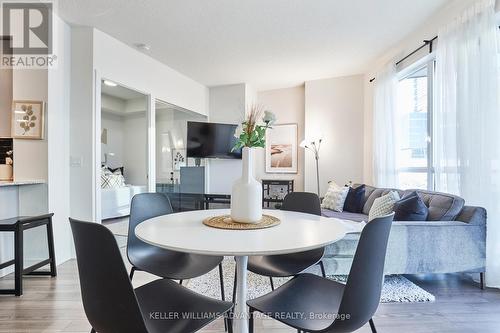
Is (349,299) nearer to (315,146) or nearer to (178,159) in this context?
(315,146)

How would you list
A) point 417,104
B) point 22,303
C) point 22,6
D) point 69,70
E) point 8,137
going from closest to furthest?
Result: point 22,303 → point 22,6 → point 8,137 → point 69,70 → point 417,104

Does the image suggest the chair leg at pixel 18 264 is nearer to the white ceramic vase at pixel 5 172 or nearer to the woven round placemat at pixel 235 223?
the white ceramic vase at pixel 5 172

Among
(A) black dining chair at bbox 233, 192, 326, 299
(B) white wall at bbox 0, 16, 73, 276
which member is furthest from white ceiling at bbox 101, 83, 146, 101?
(A) black dining chair at bbox 233, 192, 326, 299

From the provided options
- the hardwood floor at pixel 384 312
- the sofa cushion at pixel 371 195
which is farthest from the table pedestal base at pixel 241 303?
the sofa cushion at pixel 371 195

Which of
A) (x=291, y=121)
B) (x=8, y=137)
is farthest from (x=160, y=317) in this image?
(x=291, y=121)

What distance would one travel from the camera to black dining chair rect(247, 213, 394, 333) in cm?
97

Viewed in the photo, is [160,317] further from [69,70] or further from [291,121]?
[291,121]

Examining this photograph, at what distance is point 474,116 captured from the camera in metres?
2.40

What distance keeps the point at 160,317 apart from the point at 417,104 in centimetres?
385

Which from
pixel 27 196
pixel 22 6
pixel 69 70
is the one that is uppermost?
pixel 22 6

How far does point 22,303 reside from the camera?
2105 mm

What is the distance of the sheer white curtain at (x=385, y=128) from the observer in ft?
12.6

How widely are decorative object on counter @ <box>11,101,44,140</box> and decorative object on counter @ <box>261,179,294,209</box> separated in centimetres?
363

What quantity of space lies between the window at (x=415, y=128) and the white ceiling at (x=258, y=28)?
588 mm
